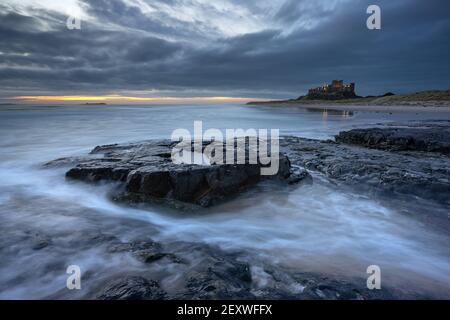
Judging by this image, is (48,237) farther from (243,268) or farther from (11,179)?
(11,179)

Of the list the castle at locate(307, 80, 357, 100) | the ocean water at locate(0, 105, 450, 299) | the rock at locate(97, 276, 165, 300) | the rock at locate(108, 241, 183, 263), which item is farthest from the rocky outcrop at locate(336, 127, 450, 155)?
the castle at locate(307, 80, 357, 100)

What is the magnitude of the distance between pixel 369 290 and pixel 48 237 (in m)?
4.56

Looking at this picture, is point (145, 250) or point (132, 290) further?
point (145, 250)

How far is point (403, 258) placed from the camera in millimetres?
4074

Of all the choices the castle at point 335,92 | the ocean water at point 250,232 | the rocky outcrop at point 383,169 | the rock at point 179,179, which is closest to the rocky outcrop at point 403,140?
the rocky outcrop at point 383,169

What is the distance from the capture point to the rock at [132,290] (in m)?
3.03

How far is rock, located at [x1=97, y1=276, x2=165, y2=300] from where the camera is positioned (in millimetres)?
3027

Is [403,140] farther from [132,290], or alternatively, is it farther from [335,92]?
[335,92]

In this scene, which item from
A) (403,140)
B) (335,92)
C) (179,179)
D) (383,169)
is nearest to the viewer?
(179,179)

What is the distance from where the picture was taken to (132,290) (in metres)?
3.11

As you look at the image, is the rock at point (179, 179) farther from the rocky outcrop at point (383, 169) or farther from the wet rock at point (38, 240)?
the wet rock at point (38, 240)

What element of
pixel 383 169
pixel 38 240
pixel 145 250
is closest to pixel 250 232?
pixel 145 250

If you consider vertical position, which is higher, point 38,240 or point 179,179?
point 179,179
